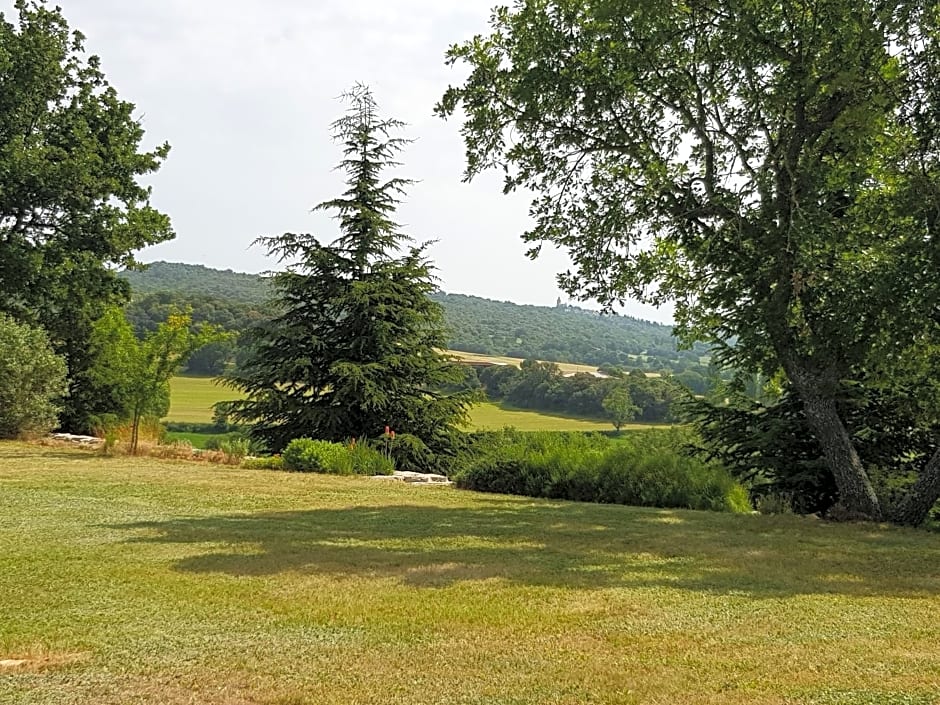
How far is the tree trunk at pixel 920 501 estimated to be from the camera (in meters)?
11.7

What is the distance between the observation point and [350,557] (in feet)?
27.0

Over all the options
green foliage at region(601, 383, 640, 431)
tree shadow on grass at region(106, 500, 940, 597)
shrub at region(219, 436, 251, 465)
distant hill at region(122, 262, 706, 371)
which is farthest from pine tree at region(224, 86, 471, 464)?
distant hill at region(122, 262, 706, 371)

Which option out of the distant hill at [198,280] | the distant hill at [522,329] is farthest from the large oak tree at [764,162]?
the distant hill at [198,280]

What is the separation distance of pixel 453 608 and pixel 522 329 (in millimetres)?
112652

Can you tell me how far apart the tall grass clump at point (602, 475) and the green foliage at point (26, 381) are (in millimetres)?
12916

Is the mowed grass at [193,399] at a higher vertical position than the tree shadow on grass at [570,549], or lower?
higher

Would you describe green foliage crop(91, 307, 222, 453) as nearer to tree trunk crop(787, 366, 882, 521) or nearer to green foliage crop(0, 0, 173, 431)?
green foliage crop(0, 0, 173, 431)

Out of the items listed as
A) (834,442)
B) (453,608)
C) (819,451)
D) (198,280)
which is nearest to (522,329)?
(198,280)

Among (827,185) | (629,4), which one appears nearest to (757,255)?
(827,185)

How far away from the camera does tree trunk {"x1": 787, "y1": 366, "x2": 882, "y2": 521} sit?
12.3m

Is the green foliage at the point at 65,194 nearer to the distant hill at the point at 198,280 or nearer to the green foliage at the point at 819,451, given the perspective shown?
the green foliage at the point at 819,451

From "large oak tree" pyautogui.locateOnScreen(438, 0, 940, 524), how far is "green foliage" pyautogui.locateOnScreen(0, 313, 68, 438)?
48.2ft

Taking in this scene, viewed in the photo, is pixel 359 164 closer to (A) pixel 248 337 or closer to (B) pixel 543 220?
(A) pixel 248 337

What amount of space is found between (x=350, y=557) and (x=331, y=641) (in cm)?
299
